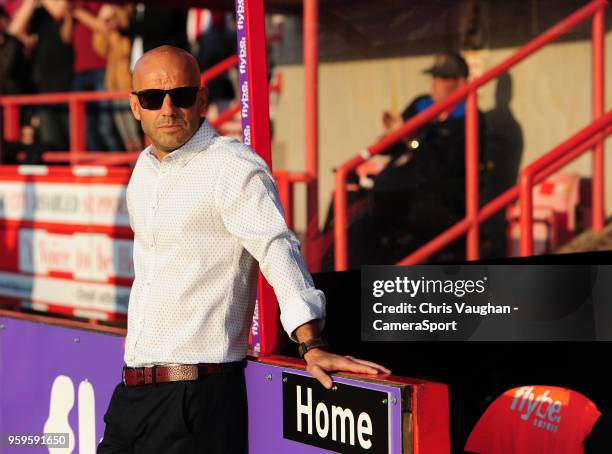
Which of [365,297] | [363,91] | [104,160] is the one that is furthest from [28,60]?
[365,297]

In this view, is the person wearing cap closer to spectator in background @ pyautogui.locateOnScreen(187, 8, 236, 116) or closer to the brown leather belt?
the brown leather belt

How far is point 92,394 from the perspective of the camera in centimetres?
435

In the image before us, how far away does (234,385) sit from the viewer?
3.48 meters

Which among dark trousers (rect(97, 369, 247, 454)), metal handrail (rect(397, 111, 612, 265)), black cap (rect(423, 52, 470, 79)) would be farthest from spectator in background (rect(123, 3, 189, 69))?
dark trousers (rect(97, 369, 247, 454))

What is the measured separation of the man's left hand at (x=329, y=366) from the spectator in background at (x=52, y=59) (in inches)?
336

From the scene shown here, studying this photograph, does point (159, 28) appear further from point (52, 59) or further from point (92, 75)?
point (92, 75)

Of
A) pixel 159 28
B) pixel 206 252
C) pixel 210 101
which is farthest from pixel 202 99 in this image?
pixel 159 28

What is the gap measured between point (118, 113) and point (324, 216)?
5544 millimetres

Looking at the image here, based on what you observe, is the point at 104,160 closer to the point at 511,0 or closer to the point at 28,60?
the point at 28,60

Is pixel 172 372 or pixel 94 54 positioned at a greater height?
pixel 94 54

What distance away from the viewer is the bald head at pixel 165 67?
3.44m

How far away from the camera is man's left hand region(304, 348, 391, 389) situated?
320 cm

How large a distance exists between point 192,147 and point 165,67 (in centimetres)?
23

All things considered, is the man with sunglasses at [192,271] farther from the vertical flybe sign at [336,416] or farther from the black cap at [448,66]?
the black cap at [448,66]
